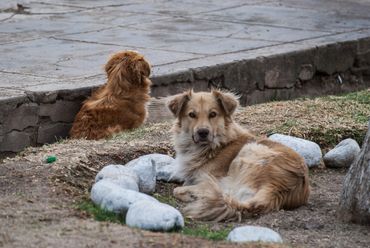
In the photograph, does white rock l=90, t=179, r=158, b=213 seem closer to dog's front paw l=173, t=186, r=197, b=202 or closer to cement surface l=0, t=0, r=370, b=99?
dog's front paw l=173, t=186, r=197, b=202

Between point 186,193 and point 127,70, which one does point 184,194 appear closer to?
point 186,193

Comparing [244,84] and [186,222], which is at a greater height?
[186,222]

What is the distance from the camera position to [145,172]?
749cm

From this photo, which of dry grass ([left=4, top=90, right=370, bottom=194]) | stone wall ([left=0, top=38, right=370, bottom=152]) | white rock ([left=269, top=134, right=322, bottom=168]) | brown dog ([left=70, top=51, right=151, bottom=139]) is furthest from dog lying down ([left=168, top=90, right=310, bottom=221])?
stone wall ([left=0, top=38, right=370, bottom=152])

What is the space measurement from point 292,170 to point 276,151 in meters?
0.26

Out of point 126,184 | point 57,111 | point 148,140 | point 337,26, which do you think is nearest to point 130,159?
point 148,140

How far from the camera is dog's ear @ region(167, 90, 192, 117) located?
7797 millimetres

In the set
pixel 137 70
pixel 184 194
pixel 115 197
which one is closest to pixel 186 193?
pixel 184 194

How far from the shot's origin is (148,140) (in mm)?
8898

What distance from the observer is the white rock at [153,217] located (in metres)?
6.28

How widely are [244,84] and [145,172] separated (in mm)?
4357

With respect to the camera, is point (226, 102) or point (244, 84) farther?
point (244, 84)

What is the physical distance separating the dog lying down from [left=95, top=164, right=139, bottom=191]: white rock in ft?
1.34

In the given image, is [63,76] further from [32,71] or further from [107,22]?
[107,22]
